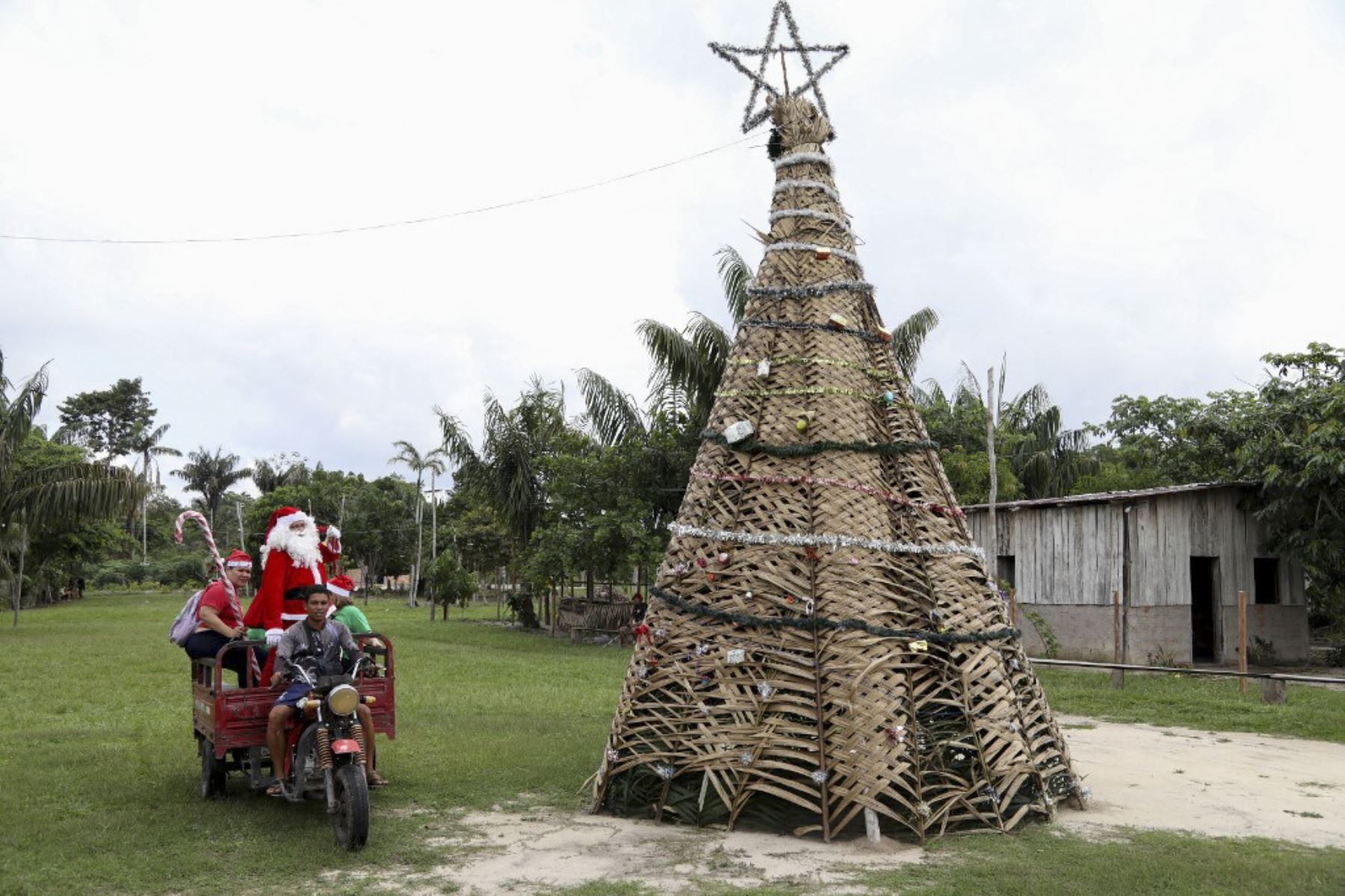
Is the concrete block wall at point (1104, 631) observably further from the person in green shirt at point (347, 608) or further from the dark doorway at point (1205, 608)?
the person in green shirt at point (347, 608)

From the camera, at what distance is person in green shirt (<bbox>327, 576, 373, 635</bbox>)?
328 inches

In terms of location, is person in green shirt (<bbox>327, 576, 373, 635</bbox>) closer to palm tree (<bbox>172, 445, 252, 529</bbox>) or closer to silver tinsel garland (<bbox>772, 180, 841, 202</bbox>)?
silver tinsel garland (<bbox>772, 180, 841, 202</bbox>)

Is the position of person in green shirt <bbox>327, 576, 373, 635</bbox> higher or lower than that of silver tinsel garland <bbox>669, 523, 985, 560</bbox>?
lower

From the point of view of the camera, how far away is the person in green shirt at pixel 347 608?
834 centimetres

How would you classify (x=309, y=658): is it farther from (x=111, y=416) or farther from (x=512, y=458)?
(x=111, y=416)

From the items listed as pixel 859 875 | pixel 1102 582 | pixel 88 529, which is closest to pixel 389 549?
pixel 88 529

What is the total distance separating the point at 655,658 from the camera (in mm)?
7020

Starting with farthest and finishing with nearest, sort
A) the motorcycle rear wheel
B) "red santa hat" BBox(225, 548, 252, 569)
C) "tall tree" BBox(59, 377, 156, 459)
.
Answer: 1. "tall tree" BBox(59, 377, 156, 459)
2. "red santa hat" BBox(225, 548, 252, 569)
3. the motorcycle rear wheel

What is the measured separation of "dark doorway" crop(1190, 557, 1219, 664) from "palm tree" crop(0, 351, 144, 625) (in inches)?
819

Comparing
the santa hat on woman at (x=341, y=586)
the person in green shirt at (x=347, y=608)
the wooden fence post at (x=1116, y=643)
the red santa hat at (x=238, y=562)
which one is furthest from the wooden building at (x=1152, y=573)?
the red santa hat at (x=238, y=562)

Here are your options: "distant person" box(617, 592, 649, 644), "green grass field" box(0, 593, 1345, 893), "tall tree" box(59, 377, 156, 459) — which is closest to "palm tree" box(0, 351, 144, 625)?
"green grass field" box(0, 593, 1345, 893)

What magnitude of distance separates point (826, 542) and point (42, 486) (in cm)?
2064

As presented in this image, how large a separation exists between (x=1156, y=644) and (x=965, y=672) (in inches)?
510

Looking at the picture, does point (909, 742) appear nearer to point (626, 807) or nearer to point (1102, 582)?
point (626, 807)
